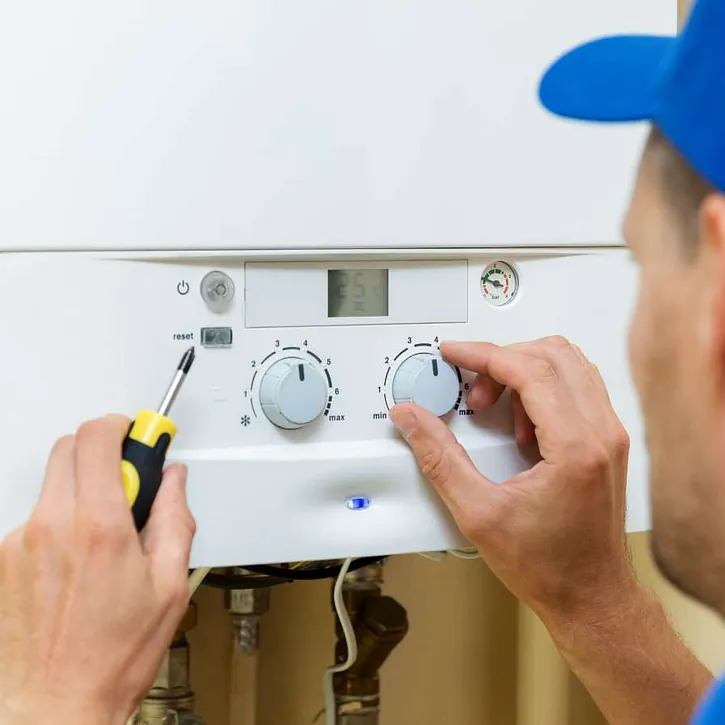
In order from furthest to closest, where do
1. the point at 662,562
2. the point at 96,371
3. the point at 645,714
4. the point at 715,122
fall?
the point at 645,714, the point at 96,371, the point at 662,562, the point at 715,122

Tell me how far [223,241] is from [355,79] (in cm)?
13

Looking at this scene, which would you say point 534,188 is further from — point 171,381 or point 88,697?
point 88,697

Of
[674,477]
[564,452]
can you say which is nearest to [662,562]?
[674,477]

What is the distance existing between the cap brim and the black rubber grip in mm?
290

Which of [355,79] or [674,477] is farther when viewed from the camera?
[355,79]

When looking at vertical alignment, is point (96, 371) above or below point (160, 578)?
above

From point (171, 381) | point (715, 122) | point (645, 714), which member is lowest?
point (645, 714)

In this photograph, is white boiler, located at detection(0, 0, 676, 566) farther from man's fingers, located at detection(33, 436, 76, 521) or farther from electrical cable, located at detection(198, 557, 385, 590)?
electrical cable, located at detection(198, 557, 385, 590)

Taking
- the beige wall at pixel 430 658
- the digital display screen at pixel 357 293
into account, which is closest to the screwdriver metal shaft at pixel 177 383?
the digital display screen at pixel 357 293

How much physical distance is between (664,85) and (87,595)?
1.25ft

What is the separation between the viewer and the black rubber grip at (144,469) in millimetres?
579

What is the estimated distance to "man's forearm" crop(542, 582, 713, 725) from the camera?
715 mm

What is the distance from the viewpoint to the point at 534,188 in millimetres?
684

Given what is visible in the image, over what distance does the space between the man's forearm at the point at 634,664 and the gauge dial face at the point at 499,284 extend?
227mm
